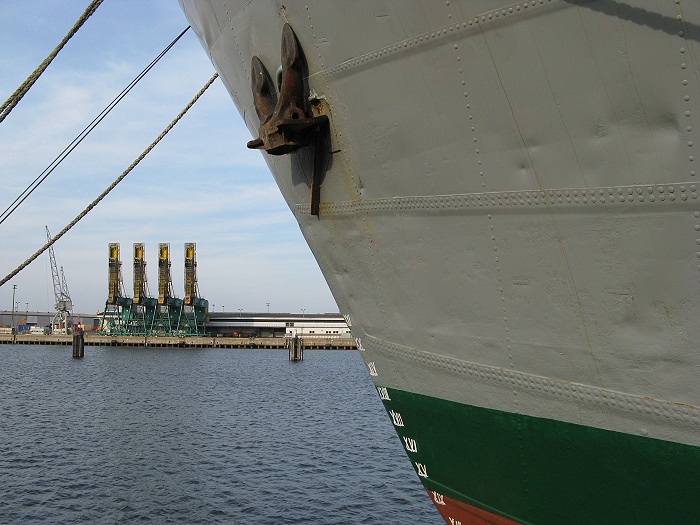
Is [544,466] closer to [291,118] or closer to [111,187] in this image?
[291,118]

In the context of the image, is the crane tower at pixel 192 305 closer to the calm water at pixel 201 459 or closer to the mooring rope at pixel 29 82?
the calm water at pixel 201 459

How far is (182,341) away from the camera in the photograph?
95688 mm

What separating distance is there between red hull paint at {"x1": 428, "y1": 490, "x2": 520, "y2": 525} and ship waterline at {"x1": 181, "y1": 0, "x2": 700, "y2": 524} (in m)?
0.04

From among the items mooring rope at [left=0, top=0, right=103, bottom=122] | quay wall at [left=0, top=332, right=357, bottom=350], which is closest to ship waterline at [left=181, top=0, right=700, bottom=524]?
mooring rope at [left=0, top=0, right=103, bottom=122]

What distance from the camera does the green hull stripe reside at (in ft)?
10.5

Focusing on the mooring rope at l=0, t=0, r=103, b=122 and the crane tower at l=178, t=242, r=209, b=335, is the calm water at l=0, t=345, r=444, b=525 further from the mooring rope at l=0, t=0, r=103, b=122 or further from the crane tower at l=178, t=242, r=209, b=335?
the crane tower at l=178, t=242, r=209, b=335

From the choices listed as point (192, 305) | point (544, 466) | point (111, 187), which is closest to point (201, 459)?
point (111, 187)

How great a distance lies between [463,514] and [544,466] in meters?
1.04

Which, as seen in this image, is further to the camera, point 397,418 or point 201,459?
point 201,459

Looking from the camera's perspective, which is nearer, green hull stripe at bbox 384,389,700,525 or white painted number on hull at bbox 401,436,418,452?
green hull stripe at bbox 384,389,700,525

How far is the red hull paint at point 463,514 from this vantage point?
429 cm

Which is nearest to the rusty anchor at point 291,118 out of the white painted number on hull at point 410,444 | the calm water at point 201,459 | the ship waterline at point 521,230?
the ship waterline at point 521,230

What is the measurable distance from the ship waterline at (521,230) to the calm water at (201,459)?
10040 mm

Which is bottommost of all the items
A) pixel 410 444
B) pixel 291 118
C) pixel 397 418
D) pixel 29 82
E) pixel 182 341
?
pixel 182 341
